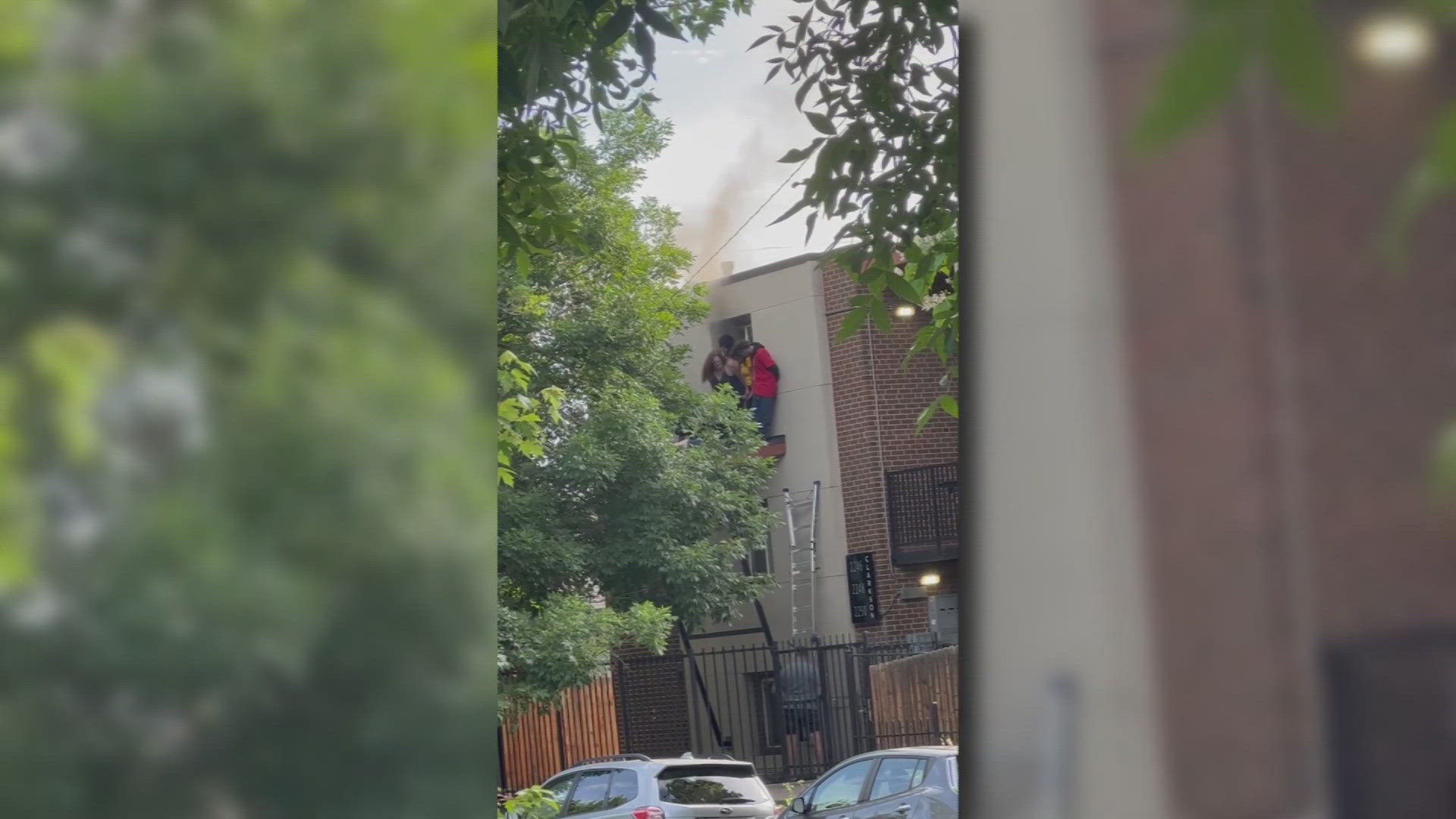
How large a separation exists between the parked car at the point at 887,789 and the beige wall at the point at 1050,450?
55 centimetres

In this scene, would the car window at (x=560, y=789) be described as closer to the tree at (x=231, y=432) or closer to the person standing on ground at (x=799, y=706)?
the person standing on ground at (x=799, y=706)

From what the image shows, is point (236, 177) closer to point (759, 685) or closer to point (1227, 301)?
point (1227, 301)

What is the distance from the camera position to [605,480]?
4.86m

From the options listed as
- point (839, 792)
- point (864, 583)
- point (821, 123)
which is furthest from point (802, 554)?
point (821, 123)

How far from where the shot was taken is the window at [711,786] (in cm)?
260

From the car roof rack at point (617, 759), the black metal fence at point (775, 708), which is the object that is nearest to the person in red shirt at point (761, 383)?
the black metal fence at point (775, 708)

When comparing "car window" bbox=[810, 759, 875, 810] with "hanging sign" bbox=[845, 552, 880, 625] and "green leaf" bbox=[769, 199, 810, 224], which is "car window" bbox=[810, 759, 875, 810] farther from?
"green leaf" bbox=[769, 199, 810, 224]

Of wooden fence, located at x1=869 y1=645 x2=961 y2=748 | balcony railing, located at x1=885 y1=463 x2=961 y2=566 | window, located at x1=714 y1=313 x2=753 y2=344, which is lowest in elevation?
wooden fence, located at x1=869 y1=645 x2=961 y2=748

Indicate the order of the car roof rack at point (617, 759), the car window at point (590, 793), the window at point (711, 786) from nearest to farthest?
the car roof rack at point (617, 759) → the window at point (711, 786) → the car window at point (590, 793)

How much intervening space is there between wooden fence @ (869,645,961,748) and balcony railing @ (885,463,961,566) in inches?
5.0

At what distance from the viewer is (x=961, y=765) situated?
594 mm

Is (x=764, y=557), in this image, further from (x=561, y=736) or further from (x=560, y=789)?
(x=560, y=789)

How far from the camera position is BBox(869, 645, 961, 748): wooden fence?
153 centimetres

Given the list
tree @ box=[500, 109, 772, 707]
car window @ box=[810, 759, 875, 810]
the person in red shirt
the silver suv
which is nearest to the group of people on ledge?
the person in red shirt
